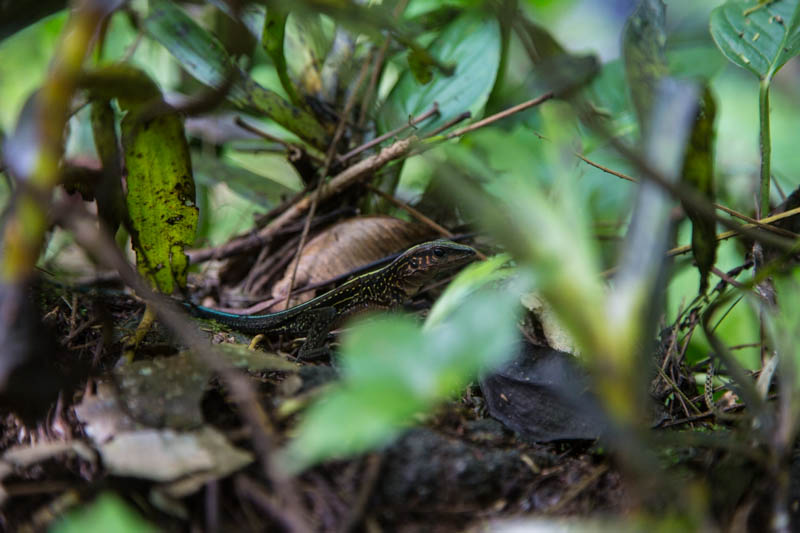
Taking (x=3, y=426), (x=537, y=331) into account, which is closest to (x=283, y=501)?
(x=3, y=426)

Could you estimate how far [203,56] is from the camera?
271 cm

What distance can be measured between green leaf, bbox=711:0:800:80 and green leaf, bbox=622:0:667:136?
0.67 m

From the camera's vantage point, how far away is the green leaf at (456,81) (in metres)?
2.89

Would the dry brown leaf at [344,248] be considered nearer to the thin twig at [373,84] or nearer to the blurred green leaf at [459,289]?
the thin twig at [373,84]

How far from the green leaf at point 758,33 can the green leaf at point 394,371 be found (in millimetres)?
1832

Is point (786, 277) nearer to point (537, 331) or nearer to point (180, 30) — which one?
point (537, 331)

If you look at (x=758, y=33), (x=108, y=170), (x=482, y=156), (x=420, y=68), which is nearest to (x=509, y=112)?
(x=482, y=156)

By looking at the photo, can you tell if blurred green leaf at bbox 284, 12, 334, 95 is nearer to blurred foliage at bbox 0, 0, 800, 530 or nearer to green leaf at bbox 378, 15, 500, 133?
blurred foliage at bbox 0, 0, 800, 530

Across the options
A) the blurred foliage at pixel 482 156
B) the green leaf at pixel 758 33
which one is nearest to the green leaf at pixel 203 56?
the blurred foliage at pixel 482 156

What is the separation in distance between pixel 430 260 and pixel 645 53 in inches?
61.0

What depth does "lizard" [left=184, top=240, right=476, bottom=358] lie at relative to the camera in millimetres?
2700

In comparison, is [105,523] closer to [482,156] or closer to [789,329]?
[789,329]

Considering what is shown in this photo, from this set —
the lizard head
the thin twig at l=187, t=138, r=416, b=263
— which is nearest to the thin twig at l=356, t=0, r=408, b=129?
the thin twig at l=187, t=138, r=416, b=263

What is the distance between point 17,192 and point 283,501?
2.59 feet
